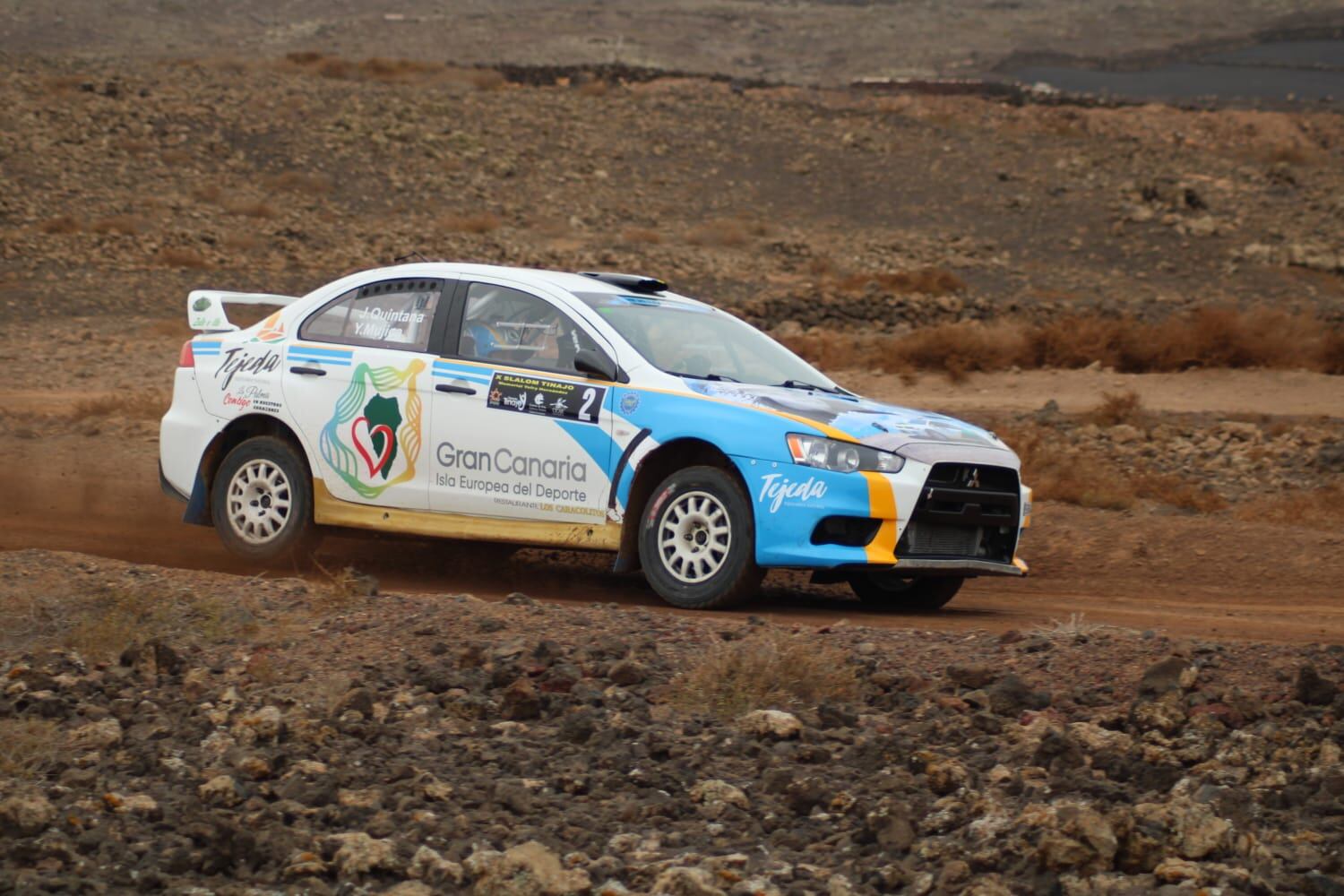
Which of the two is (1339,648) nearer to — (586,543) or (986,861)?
(986,861)

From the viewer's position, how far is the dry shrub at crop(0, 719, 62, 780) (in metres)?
5.28

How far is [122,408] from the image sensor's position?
1708cm

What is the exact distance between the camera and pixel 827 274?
28.8 meters

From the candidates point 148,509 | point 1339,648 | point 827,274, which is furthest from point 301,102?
point 1339,648

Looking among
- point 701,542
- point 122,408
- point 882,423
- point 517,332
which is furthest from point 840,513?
point 122,408

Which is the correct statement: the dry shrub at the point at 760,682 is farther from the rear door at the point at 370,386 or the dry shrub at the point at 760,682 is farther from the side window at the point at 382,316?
the side window at the point at 382,316

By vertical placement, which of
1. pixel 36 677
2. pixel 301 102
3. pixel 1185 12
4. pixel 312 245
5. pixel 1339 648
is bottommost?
pixel 36 677

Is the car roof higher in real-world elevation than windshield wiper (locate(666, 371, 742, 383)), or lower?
higher

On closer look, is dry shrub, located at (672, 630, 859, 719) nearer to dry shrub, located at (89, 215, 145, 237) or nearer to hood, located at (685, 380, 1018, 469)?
hood, located at (685, 380, 1018, 469)

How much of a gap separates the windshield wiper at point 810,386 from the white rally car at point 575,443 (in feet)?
0.12

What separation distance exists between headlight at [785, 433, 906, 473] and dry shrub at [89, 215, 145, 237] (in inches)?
870

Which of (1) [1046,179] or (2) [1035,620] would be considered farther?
(1) [1046,179]

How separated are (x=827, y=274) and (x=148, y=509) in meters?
18.4

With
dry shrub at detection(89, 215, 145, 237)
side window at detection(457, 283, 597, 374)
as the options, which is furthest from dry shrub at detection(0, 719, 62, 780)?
dry shrub at detection(89, 215, 145, 237)
